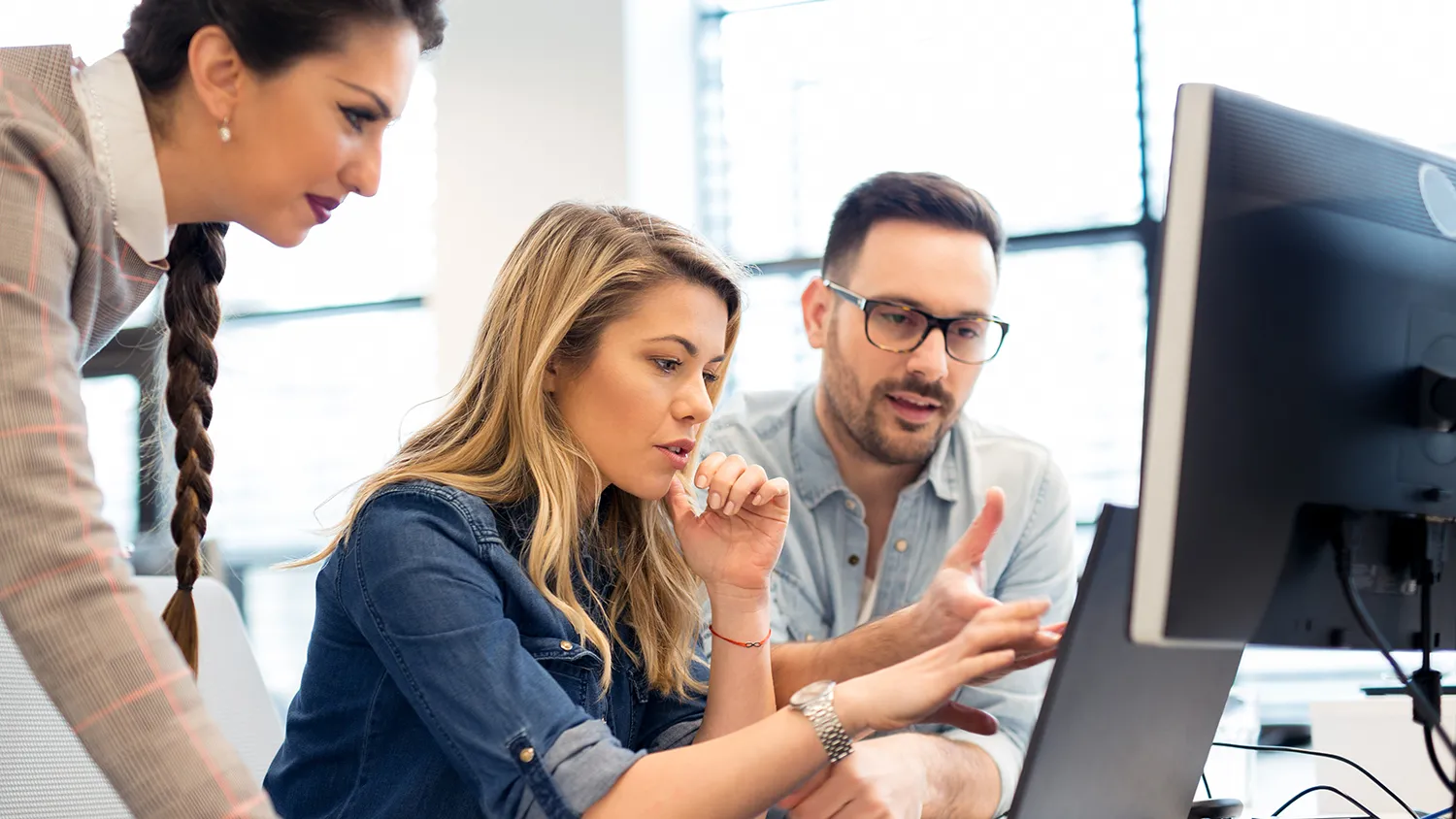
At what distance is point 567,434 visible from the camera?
1322 mm

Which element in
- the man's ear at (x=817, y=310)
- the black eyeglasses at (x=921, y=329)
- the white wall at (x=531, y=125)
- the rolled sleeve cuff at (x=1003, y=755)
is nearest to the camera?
the rolled sleeve cuff at (x=1003, y=755)

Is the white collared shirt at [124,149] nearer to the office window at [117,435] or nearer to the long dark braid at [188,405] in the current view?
the long dark braid at [188,405]

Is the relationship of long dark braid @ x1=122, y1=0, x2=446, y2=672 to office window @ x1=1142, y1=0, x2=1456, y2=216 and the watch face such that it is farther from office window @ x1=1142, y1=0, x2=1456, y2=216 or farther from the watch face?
office window @ x1=1142, y1=0, x2=1456, y2=216

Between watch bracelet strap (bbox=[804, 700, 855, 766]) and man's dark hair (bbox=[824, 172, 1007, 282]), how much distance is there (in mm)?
1081

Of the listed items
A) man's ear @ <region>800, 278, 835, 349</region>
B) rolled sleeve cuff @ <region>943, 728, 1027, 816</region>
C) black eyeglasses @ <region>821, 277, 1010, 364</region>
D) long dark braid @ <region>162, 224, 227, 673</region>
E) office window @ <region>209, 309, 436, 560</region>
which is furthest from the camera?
office window @ <region>209, 309, 436, 560</region>

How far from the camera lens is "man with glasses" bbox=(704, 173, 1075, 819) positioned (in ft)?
6.23

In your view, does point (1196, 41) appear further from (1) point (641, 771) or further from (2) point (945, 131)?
(1) point (641, 771)

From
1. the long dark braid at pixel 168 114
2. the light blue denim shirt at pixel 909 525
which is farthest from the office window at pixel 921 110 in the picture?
the long dark braid at pixel 168 114

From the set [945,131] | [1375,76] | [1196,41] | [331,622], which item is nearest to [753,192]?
[945,131]

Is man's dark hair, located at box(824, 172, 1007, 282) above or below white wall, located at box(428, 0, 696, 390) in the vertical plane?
below

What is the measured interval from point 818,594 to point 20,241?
4.21ft

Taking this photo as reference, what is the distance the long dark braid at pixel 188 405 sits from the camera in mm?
1176

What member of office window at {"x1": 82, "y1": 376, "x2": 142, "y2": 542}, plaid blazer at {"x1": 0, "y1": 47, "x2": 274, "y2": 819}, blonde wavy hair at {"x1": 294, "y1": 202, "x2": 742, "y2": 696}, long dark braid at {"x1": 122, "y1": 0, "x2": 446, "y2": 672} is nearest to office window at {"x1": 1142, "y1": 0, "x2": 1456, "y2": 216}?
blonde wavy hair at {"x1": 294, "y1": 202, "x2": 742, "y2": 696}

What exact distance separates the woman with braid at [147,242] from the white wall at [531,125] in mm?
1904
